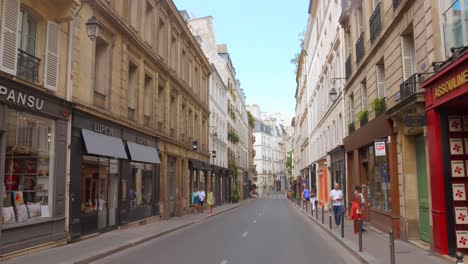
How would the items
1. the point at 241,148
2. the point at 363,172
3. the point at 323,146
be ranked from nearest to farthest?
the point at 363,172 → the point at 323,146 → the point at 241,148

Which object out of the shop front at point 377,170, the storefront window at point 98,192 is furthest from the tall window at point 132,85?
the shop front at point 377,170

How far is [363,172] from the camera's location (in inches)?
771

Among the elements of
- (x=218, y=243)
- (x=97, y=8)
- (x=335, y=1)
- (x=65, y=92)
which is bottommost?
(x=218, y=243)

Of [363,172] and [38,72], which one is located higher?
[38,72]

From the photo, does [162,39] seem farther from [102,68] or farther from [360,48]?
[360,48]

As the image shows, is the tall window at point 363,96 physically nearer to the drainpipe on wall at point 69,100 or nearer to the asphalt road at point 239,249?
the asphalt road at point 239,249

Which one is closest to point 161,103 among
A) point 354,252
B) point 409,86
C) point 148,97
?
point 148,97

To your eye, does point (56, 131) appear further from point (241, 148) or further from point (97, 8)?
point (241, 148)

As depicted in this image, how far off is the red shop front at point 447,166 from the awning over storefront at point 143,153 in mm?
12019

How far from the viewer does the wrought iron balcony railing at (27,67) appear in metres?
11.3

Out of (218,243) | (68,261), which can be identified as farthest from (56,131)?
(218,243)

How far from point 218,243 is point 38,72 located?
281 inches

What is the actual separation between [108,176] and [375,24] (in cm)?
1132

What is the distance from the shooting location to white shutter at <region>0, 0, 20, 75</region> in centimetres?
1049
